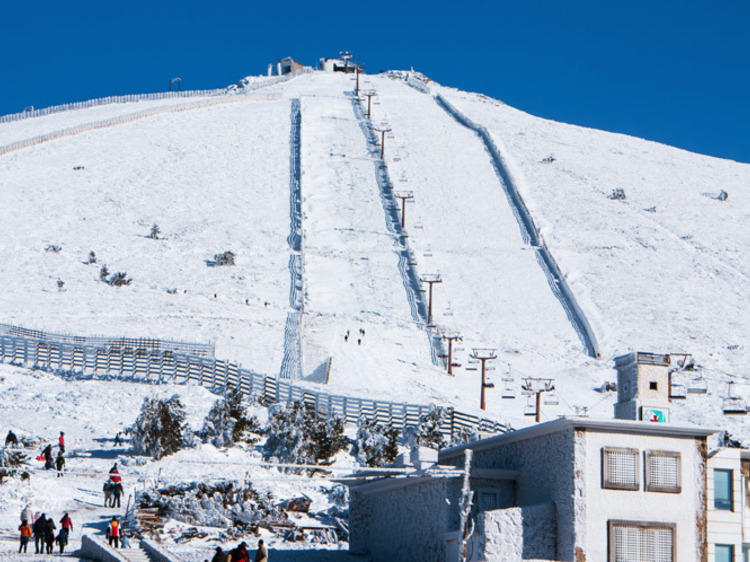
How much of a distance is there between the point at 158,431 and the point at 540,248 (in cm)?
4311

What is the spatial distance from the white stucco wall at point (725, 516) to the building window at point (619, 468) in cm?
153

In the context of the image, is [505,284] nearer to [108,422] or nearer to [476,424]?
[476,424]

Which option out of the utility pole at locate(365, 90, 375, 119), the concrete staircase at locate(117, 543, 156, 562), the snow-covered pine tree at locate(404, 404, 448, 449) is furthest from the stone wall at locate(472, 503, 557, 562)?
the utility pole at locate(365, 90, 375, 119)

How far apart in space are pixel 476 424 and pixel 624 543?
62.4 ft

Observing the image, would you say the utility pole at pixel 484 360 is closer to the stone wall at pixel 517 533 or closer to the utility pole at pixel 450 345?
the utility pole at pixel 450 345

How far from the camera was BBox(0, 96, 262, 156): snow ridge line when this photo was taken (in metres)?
96.9

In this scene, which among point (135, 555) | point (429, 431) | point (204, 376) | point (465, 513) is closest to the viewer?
point (465, 513)

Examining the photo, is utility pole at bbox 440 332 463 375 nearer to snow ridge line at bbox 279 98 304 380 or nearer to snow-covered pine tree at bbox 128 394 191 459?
snow ridge line at bbox 279 98 304 380

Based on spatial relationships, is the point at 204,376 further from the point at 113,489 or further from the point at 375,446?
the point at 113,489

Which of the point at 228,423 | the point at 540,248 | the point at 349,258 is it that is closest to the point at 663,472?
the point at 228,423

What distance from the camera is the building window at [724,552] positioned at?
24.5 m

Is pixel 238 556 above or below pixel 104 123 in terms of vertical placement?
below

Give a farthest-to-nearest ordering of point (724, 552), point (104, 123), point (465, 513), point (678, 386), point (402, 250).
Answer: point (104, 123)
point (402, 250)
point (678, 386)
point (724, 552)
point (465, 513)

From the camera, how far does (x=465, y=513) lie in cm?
2338
